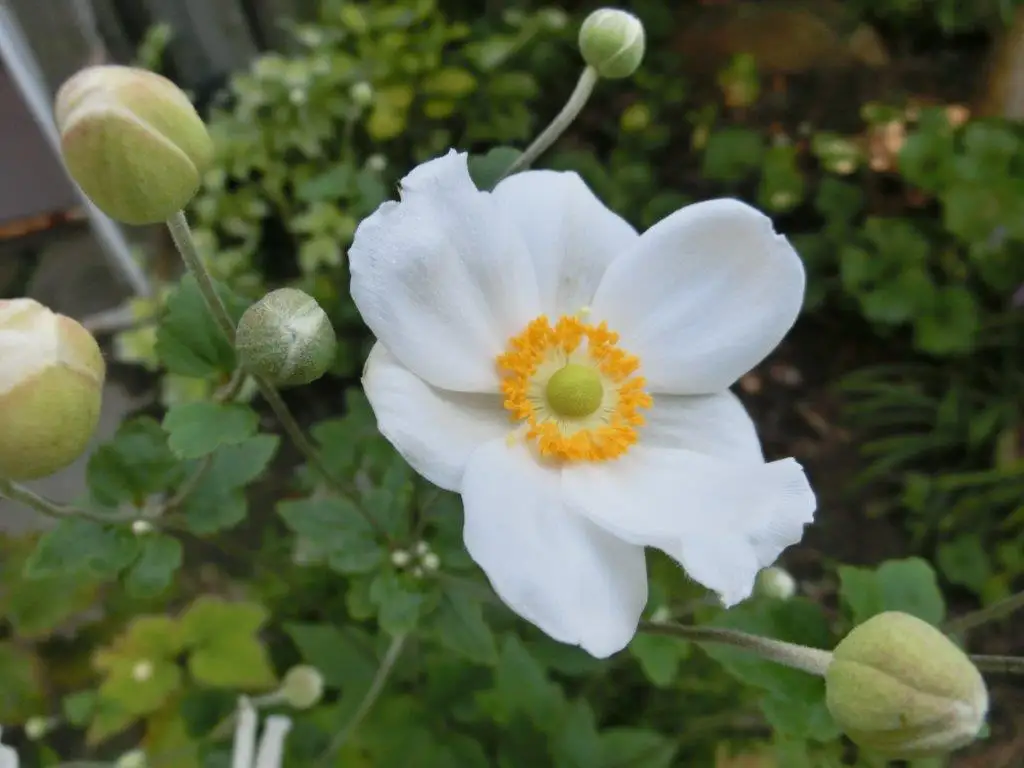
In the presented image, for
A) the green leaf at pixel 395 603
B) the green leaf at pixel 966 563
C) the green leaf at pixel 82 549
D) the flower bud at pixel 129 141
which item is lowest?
the green leaf at pixel 966 563

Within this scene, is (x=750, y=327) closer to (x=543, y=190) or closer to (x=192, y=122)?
(x=543, y=190)

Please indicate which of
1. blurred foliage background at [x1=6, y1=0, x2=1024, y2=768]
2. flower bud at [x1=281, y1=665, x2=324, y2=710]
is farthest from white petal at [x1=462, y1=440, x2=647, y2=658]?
flower bud at [x1=281, y1=665, x2=324, y2=710]

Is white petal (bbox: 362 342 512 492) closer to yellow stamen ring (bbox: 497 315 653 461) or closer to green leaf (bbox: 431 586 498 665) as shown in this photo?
yellow stamen ring (bbox: 497 315 653 461)

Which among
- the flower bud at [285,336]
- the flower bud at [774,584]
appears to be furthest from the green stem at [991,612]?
the flower bud at [285,336]

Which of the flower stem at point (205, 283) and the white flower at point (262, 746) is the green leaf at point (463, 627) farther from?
the flower stem at point (205, 283)

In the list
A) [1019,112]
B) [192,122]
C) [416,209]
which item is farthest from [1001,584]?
[192,122]

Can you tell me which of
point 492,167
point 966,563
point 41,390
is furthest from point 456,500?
point 966,563

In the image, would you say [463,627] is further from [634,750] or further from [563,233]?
[563,233]

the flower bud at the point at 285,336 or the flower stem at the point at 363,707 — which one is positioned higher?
the flower bud at the point at 285,336
